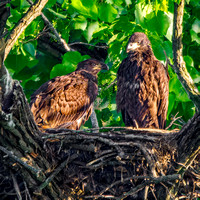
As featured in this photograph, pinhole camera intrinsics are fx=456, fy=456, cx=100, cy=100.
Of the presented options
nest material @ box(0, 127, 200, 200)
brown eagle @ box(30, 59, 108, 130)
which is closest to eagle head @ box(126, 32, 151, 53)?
brown eagle @ box(30, 59, 108, 130)

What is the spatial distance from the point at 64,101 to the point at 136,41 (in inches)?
49.3

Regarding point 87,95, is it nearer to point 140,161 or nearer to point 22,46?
point 22,46

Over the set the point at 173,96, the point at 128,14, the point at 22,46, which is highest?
the point at 128,14

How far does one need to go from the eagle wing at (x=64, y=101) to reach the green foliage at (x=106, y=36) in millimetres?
421

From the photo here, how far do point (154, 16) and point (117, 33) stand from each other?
149 centimetres

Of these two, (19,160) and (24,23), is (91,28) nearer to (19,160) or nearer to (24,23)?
(24,23)

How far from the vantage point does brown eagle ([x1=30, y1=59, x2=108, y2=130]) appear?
5.85 m

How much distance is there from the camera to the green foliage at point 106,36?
5.60 meters

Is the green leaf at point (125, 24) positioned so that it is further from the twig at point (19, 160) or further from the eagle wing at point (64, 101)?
the twig at point (19, 160)

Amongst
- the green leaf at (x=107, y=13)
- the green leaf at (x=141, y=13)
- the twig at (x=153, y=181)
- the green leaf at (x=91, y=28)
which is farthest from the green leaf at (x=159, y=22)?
the twig at (x=153, y=181)

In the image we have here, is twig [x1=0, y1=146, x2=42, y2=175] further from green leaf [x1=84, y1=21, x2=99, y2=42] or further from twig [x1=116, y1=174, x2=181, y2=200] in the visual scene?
green leaf [x1=84, y1=21, x2=99, y2=42]

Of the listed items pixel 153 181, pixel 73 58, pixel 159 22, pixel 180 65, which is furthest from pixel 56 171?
pixel 73 58

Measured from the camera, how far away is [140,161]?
4.39m

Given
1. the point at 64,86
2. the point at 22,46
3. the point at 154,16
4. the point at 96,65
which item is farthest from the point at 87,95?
the point at 154,16
